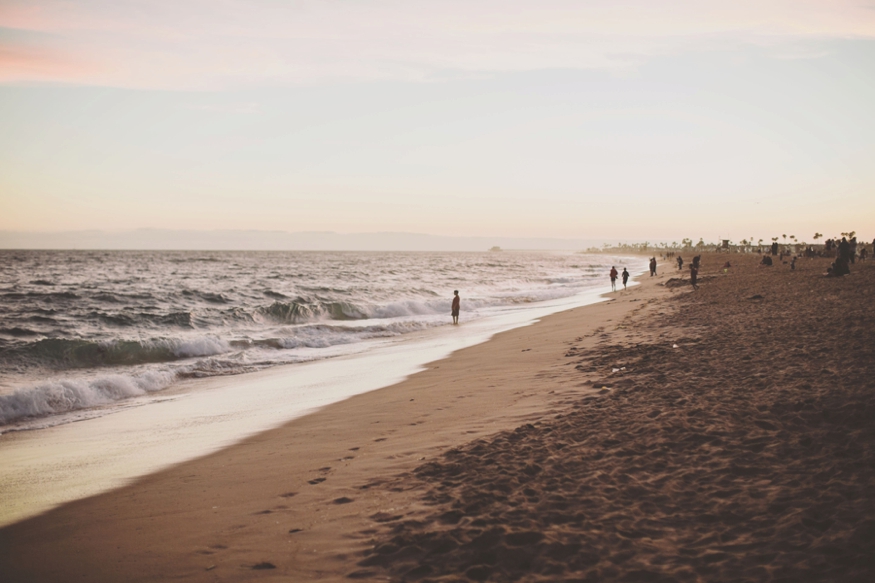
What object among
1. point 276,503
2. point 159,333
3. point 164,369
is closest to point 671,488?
point 276,503

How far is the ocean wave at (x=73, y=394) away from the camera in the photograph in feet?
35.6

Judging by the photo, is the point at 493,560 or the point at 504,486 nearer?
the point at 493,560

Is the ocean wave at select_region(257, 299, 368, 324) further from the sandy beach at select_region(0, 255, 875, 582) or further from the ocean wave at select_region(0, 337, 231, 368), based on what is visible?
the sandy beach at select_region(0, 255, 875, 582)

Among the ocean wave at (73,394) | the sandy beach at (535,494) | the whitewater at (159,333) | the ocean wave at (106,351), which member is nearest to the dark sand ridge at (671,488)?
the sandy beach at (535,494)

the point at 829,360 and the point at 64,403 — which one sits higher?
the point at 829,360

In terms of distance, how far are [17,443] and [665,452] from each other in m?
9.93

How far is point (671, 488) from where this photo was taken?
4828 mm

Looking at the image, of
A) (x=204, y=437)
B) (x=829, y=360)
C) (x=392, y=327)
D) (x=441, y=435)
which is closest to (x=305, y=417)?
(x=204, y=437)

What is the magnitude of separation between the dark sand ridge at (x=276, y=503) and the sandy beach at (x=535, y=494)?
0.08 ft

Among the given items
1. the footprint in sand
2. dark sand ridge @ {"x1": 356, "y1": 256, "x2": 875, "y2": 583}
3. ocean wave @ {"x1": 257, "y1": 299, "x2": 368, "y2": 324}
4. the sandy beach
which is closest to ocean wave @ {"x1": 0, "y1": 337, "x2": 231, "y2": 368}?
ocean wave @ {"x1": 257, "y1": 299, "x2": 368, "y2": 324}

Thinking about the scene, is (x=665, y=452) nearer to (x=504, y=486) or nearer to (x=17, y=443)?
(x=504, y=486)

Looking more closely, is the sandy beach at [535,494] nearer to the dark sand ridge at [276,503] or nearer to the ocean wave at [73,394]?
the dark sand ridge at [276,503]

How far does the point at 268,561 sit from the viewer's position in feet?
13.9

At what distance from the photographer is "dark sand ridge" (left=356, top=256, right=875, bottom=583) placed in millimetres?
3760
